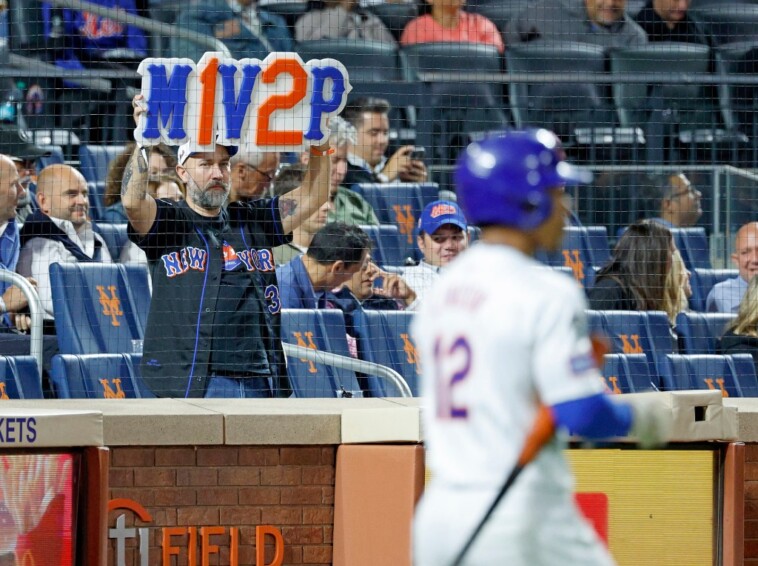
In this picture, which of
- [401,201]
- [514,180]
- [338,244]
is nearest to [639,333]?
[338,244]

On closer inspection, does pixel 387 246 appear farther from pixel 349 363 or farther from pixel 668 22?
pixel 668 22

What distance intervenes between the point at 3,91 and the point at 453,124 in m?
2.93

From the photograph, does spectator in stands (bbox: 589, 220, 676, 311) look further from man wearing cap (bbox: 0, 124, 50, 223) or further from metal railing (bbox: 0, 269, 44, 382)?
man wearing cap (bbox: 0, 124, 50, 223)

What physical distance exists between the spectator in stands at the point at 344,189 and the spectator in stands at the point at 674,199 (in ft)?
6.93

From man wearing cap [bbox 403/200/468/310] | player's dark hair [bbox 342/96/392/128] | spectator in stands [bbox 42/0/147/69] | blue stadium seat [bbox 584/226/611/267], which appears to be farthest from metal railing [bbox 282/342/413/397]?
spectator in stands [bbox 42/0/147/69]

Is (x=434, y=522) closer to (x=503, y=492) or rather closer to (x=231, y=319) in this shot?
(x=503, y=492)

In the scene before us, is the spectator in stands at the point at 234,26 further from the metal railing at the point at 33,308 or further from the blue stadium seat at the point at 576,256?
the metal railing at the point at 33,308

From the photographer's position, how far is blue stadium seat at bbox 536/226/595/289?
9148mm

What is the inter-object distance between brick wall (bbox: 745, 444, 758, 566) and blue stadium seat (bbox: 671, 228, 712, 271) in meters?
3.90

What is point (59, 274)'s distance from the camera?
7.52 meters

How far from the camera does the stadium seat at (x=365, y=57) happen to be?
10.2 m

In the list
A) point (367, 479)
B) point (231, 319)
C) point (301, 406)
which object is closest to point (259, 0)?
point (231, 319)

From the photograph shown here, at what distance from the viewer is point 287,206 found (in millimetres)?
7605

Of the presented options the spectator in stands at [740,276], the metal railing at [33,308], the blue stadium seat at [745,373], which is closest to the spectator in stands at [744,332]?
the blue stadium seat at [745,373]
